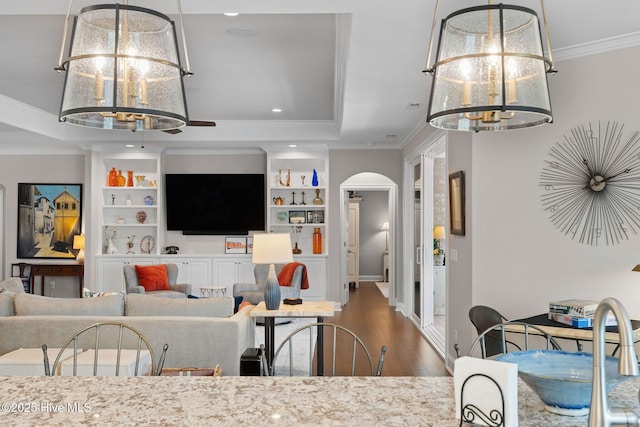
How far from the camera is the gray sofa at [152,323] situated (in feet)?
12.9

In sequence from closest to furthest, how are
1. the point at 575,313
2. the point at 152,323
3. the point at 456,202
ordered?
the point at 575,313, the point at 152,323, the point at 456,202

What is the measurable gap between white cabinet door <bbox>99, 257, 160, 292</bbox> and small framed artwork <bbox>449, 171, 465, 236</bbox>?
5.27 meters

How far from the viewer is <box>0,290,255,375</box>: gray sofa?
12.9 feet

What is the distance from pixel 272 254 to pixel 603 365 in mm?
3494

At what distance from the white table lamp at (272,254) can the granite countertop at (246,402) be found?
2631mm

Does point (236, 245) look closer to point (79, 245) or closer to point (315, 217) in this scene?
point (315, 217)

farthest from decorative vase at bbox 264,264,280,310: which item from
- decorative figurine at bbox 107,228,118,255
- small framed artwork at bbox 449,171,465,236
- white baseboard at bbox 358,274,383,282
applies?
white baseboard at bbox 358,274,383,282

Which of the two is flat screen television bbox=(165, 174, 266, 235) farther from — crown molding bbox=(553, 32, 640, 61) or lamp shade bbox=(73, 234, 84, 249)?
crown molding bbox=(553, 32, 640, 61)

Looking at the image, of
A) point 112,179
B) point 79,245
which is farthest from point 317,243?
point 79,245

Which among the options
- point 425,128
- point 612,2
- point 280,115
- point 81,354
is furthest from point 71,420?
point 280,115

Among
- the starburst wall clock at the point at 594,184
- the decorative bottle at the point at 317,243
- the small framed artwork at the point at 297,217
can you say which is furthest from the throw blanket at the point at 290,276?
the starburst wall clock at the point at 594,184

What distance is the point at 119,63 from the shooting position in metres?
1.67

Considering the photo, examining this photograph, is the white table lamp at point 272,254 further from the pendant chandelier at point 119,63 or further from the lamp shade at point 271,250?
the pendant chandelier at point 119,63

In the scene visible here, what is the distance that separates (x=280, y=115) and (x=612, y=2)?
4.95 meters
